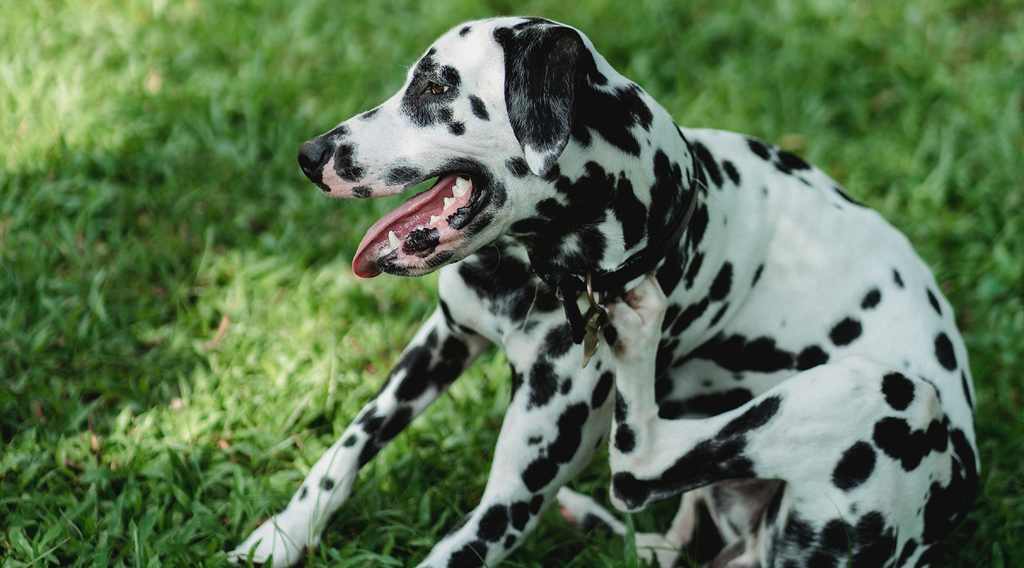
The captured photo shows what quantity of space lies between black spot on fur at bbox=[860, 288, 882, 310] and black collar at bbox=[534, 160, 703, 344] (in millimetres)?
612

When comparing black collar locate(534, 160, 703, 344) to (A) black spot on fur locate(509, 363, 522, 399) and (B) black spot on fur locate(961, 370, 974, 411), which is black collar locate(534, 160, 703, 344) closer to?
(A) black spot on fur locate(509, 363, 522, 399)

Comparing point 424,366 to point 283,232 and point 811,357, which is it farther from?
point 283,232

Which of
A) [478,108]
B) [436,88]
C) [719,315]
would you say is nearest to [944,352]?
[719,315]

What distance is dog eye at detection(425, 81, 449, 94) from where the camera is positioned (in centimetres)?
232

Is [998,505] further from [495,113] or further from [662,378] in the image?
[495,113]

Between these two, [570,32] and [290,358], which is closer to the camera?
[570,32]

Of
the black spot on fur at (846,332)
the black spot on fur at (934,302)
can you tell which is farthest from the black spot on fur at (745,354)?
the black spot on fur at (934,302)

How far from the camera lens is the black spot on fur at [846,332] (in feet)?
8.81

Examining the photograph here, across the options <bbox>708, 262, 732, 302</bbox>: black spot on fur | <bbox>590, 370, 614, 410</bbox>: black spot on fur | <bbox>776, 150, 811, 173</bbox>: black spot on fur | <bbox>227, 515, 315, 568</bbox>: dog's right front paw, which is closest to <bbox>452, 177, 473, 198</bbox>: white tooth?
<bbox>590, 370, 614, 410</bbox>: black spot on fur

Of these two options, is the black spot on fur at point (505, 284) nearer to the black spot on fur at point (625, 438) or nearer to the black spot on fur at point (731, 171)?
the black spot on fur at point (625, 438)

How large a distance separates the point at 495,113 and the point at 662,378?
109 centimetres

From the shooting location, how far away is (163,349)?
3.63 m

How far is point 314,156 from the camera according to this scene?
7.88 ft

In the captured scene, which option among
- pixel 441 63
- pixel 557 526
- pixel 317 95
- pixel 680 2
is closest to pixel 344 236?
pixel 317 95
